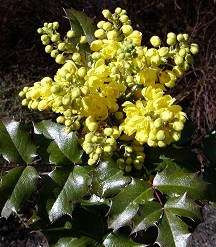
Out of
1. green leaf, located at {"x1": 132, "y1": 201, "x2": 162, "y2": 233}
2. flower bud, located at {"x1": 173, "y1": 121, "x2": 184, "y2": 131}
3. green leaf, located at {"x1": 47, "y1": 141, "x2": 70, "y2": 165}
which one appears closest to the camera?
flower bud, located at {"x1": 173, "y1": 121, "x2": 184, "y2": 131}

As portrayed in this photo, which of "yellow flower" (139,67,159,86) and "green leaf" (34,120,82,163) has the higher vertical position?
"yellow flower" (139,67,159,86)

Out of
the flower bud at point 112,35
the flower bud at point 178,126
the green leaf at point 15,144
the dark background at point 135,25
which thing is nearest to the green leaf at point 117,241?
the green leaf at point 15,144

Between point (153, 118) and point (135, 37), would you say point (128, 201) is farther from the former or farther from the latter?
point (135, 37)

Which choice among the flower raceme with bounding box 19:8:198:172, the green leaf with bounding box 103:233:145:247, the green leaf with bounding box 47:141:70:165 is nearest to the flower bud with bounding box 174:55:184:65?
the flower raceme with bounding box 19:8:198:172

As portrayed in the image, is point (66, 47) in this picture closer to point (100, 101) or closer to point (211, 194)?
point (100, 101)

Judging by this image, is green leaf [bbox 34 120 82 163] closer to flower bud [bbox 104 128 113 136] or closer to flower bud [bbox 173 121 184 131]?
flower bud [bbox 104 128 113 136]

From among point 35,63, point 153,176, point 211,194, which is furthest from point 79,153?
point 35,63

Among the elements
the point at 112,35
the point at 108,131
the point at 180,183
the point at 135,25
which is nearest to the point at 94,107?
the point at 108,131

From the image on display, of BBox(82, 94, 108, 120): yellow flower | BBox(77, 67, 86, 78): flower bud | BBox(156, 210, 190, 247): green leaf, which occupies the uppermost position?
BBox(77, 67, 86, 78): flower bud
